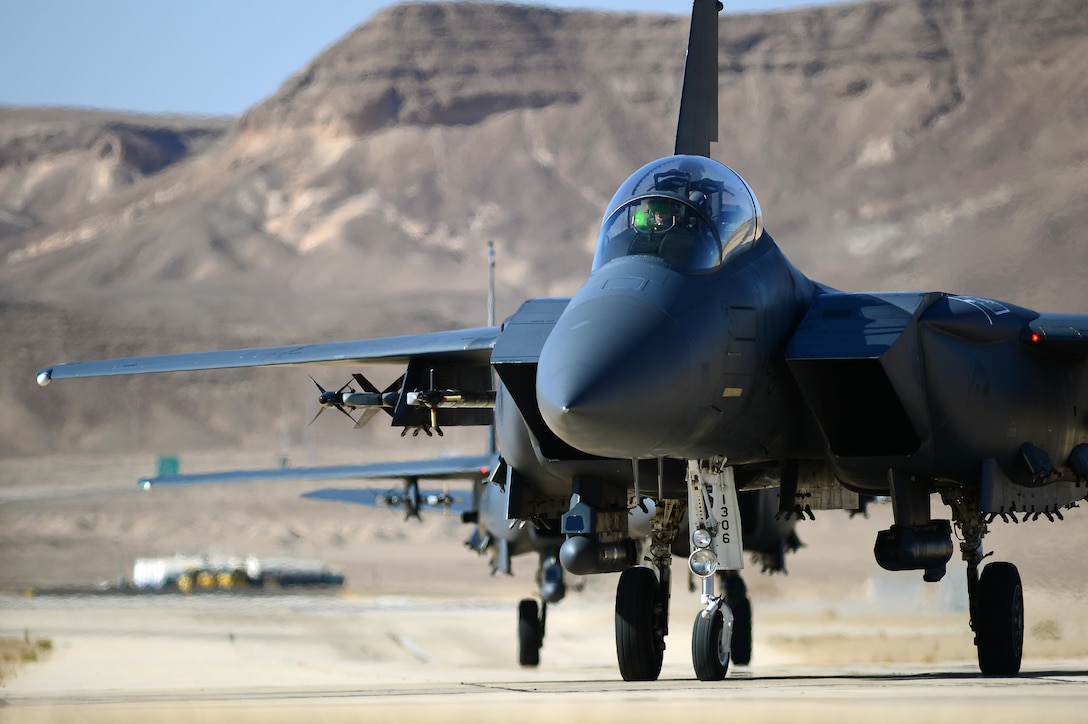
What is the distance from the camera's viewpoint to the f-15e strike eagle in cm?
957

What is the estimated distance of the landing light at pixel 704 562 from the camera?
10648mm

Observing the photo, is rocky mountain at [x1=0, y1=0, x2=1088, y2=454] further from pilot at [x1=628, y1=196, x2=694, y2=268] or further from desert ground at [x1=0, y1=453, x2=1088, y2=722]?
pilot at [x1=628, y1=196, x2=694, y2=268]

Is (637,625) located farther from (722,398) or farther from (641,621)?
(722,398)

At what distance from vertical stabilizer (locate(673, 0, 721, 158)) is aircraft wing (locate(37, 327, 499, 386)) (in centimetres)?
283

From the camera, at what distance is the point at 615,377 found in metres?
9.02

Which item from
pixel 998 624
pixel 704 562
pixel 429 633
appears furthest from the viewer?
pixel 429 633

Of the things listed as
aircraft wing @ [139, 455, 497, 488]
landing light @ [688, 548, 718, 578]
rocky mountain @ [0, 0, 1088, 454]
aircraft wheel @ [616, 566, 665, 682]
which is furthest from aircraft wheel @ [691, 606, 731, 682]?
rocky mountain @ [0, 0, 1088, 454]

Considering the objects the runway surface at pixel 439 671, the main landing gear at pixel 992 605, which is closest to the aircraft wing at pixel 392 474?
the runway surface at pixel 439 671

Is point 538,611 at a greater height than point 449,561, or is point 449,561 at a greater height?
point 538,611

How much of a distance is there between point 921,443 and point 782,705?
3615mm

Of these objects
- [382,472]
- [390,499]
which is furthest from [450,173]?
[382,472]

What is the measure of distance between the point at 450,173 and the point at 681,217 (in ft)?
442

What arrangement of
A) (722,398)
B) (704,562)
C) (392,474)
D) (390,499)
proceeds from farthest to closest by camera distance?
(390,499) → (392,474) → (704,562) → (722,398)

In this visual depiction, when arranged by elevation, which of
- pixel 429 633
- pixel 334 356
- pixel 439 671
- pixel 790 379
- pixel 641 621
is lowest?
pixel 429 633
